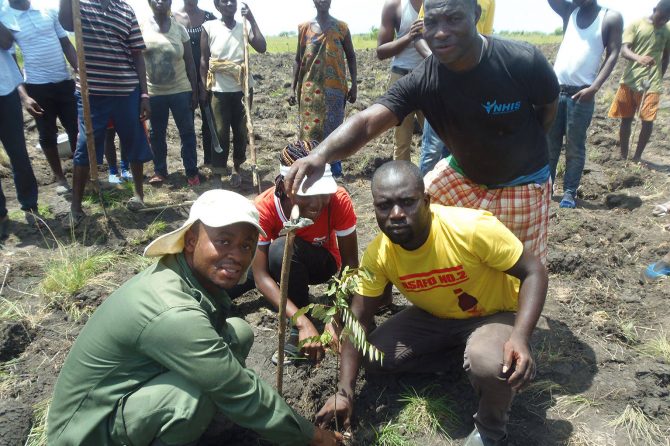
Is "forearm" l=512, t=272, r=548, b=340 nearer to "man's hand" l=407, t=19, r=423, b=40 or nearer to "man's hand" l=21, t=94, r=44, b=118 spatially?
"man's hand" l=407, t=19, r=423, b=40

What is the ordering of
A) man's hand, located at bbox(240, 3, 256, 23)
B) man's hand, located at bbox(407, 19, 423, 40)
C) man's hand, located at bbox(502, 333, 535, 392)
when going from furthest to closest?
man's hand, located at bbox(240, 3, 256, 23) < man's hand, located at bbox(407, 19, 423, 40) < man's hand, located at bbox(502, 333, 535, 392)

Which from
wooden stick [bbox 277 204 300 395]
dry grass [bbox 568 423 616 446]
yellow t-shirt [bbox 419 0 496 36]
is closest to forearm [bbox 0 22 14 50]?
wooden stick [bbox 277 204 300 395]

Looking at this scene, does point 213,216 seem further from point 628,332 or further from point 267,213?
point 628,332

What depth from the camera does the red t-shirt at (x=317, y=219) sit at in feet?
9.86

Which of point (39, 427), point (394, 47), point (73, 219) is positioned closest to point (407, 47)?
point (394, 47)

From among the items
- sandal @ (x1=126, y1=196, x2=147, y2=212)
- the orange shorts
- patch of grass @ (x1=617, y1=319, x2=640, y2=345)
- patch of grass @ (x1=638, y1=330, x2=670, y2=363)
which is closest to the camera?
patch of grass @ (x1=638, y1=330, x2=670, y2=363)

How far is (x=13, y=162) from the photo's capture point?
455cm

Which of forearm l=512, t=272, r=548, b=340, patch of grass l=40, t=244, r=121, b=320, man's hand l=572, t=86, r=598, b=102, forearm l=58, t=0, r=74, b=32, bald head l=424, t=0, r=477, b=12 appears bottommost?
patch of grass l=40, t=244, r=121, b=320

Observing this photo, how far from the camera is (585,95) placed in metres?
4.83

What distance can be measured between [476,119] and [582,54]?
3.01 m

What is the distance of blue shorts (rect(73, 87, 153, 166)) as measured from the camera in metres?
4.56

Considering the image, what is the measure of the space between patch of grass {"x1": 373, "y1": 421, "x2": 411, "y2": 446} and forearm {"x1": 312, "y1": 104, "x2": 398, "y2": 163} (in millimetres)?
1294

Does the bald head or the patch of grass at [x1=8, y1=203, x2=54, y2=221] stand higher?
the bald head

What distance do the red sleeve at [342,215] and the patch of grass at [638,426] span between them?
1.64 metres
